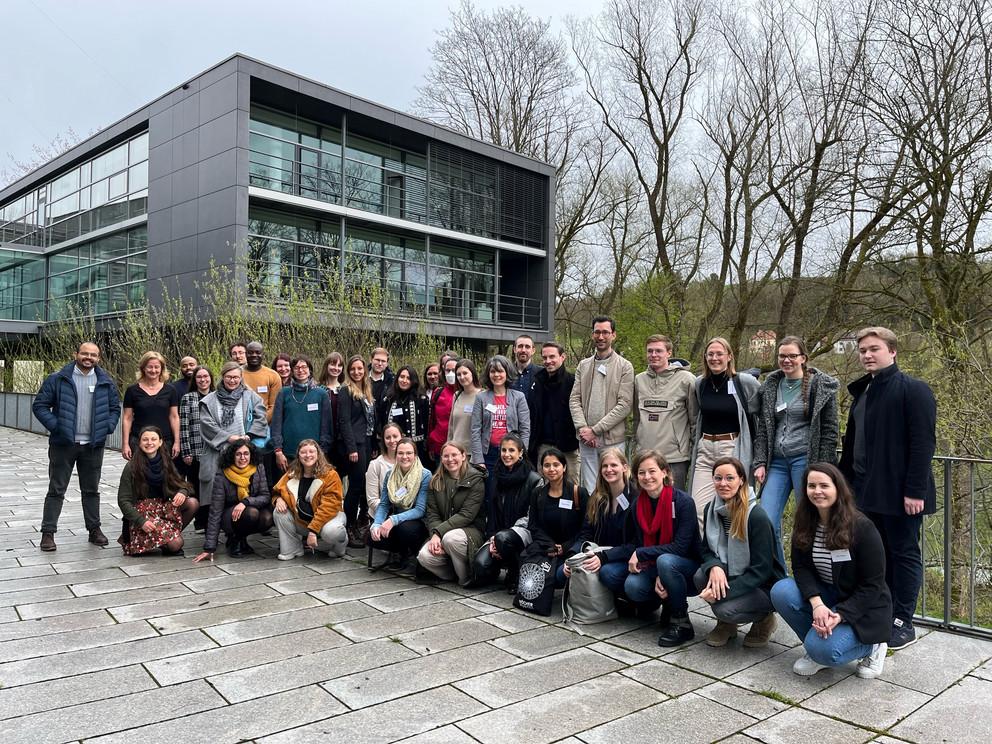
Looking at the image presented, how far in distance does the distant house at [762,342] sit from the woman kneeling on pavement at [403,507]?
12.9 metres

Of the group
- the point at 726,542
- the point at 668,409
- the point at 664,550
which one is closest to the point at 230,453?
the point at 668,409

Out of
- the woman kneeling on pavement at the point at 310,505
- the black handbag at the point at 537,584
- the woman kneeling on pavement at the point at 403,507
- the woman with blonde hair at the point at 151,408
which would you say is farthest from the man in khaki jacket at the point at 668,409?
the woman with blonde hair at the point at 151,408

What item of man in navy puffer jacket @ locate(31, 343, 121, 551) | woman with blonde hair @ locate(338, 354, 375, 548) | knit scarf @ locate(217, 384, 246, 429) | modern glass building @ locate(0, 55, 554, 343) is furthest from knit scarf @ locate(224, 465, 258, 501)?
modern glass building @ locate(0, 55, 554, 343)

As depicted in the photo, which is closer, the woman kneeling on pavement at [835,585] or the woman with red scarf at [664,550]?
the woman kneeling on pavement at [835,585]

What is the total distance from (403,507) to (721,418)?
276 centimetres

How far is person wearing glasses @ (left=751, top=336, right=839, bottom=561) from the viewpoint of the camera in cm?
502

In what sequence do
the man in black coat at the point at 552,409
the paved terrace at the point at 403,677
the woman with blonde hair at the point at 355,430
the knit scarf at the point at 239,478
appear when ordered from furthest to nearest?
the woman with blonde hair at the point at 355,430
the knit scarf at the point at 239,478
the man in black coat at the point at 552,409
the paved terrace at the point at 403,677

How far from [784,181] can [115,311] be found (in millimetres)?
19319

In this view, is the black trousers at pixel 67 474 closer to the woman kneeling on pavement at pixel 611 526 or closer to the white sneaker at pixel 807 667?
the woman kneeling on pavement at pixel 611 526

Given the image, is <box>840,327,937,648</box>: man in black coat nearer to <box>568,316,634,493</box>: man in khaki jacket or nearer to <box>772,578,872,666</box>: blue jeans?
<box>772,578,872,666</box>: blue jeans

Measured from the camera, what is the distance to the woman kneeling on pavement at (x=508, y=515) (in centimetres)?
577

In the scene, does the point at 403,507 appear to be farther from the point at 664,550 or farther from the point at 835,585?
the point at 835,585

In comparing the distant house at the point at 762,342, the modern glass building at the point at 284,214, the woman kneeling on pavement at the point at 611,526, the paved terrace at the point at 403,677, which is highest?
the modern glass building at the point at 284,214

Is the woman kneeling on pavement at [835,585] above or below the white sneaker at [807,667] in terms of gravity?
above
